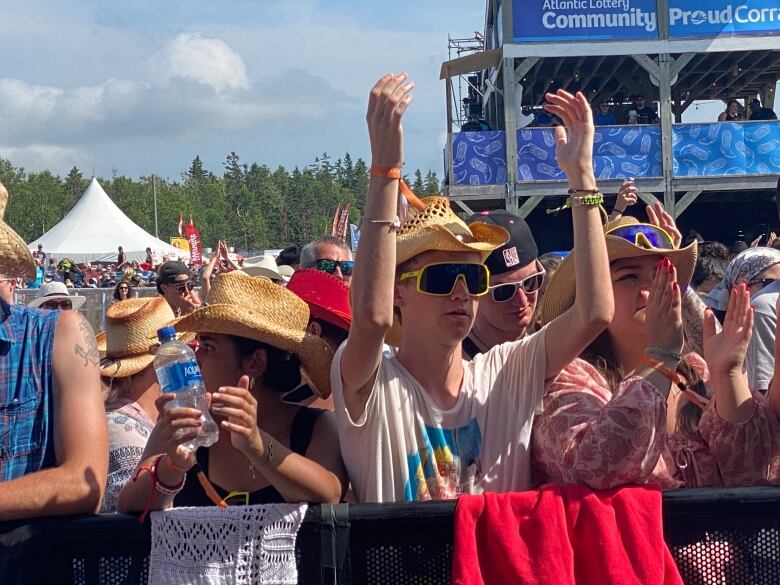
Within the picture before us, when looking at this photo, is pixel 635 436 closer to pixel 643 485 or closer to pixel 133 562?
pixel 643 485

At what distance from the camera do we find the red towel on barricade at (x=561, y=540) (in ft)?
7.06

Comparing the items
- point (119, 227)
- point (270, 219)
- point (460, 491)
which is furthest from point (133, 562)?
point (270, 219)

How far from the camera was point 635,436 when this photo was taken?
2258 mm

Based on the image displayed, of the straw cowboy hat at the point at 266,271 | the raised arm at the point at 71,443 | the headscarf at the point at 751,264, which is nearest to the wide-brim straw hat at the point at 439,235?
the raised arm at the point at 71,443

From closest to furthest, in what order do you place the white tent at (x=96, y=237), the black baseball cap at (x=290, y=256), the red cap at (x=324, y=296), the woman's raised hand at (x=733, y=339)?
the woman's raised hand at (x=733, y=339)
the red cap at (x=324, y=296)
the black baseball cap at (x=290, y=256)
the white tent at (x=96, y=237)

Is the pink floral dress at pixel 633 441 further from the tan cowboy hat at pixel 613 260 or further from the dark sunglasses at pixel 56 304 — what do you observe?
the dark sunglasses at pixel 56 304

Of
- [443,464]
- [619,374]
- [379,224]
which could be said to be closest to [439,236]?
[379,224]

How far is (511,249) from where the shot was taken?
3572 millimetres

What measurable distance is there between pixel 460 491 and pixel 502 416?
241 mm

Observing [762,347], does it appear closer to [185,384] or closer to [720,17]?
[185,384]

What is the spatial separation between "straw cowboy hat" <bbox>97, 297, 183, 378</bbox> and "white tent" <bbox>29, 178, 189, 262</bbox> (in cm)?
3776

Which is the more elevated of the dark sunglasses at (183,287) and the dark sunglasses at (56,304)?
the dark sunglasses at (56,304)

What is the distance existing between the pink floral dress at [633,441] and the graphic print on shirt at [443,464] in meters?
0.19

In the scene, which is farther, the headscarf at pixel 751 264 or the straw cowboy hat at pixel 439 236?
the headscarf at pixel 751 264
